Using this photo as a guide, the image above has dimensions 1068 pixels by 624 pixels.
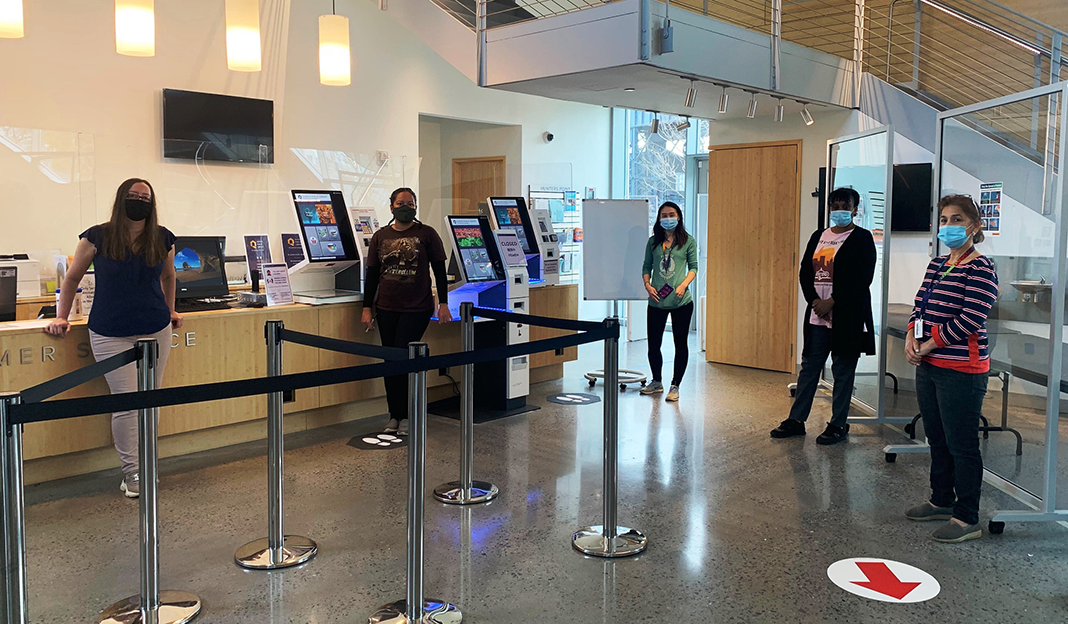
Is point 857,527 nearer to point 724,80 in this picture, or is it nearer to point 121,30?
point 724,80

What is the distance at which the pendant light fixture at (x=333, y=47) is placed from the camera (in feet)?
19.0

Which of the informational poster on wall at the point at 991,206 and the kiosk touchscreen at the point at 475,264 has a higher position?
the informational poster on wall at the point at 991,206

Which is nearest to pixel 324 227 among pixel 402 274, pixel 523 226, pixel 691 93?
pixel 402 274

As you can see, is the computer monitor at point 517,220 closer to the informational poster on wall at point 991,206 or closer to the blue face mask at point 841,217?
the blue face mask at point 841,217

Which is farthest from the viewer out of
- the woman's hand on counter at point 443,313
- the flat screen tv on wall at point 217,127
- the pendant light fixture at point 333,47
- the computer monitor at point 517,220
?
the computer monitor at point 517,220

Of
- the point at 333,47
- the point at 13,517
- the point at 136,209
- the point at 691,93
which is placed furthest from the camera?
the point at 691,93

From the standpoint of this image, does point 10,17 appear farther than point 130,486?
No

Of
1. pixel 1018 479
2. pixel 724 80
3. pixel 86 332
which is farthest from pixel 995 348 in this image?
pixel 86 332

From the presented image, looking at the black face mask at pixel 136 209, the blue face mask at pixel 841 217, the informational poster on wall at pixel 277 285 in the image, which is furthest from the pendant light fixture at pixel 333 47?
the blue face mask at pixel 841 217

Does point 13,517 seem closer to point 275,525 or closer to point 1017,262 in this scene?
point 275,525

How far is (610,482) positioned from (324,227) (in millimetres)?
3469

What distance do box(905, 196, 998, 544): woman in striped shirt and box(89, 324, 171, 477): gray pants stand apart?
3.77m

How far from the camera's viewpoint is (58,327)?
452cm

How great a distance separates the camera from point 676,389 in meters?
7.07
